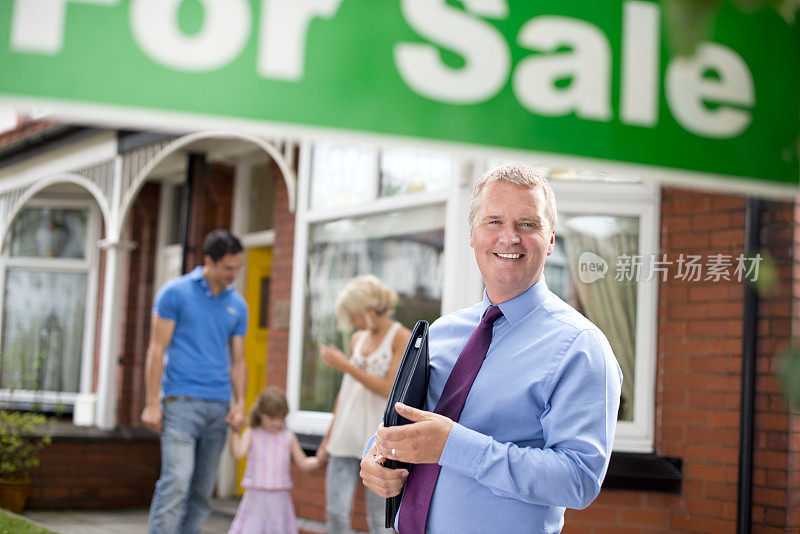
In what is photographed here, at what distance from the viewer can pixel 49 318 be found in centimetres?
1026

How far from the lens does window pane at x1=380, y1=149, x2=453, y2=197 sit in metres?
5.58

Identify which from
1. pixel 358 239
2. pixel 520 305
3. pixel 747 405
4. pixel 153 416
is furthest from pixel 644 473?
pixel 520 305

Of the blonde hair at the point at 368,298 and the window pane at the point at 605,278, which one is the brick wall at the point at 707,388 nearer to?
the window pane at the point at 605,278

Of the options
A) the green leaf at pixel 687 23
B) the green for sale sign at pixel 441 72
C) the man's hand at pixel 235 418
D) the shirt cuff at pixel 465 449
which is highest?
the green for sale sign at pixel 441 72

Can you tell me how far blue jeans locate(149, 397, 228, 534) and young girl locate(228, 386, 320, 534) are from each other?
0.56 feet

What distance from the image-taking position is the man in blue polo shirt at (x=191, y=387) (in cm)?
494

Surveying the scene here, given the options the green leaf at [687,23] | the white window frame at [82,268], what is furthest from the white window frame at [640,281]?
the white window frame at [82,268]

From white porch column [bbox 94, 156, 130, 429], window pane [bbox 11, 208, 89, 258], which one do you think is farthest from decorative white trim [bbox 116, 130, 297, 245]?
window pane [bbox 11, 208, 89, 258]

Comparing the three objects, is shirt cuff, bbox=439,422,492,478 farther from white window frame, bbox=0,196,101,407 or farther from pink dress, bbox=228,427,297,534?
white window frame, bbox=0,196,101,407

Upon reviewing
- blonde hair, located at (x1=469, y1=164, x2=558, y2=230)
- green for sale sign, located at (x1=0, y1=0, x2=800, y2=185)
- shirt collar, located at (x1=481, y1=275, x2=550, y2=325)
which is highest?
green for sale sign, located at (x1=0, y1=0, x2=800, y2=185)

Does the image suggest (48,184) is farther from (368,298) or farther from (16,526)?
(368,298)

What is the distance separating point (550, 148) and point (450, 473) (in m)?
0.78

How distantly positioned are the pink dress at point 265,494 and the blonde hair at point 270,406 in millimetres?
126

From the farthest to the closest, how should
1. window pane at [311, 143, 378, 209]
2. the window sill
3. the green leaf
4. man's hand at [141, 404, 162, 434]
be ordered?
1. window pane at [311, 143, 378, 209]
2. man's hand at [141, 404, 162, 434]
3. the window sill
4. the green leaf
